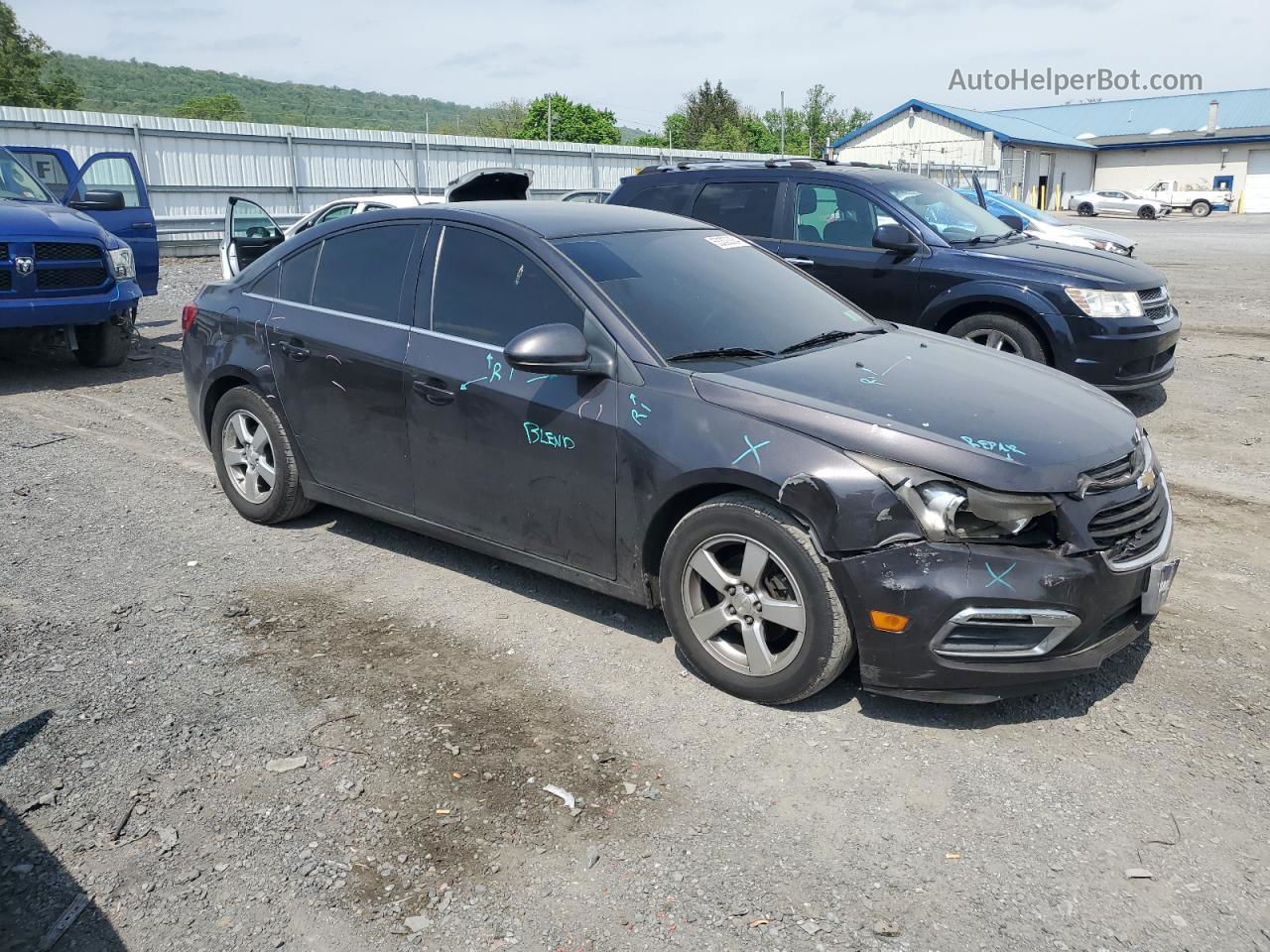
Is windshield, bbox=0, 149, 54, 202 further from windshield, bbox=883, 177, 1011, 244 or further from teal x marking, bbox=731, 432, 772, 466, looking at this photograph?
teal x marking, bbox=731, 432, 772, 466

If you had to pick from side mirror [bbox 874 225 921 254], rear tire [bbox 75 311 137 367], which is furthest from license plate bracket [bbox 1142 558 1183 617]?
rear tire [bbox 75 311 137 367]

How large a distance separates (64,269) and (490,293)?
6.38 metres

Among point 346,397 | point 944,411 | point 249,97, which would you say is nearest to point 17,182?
point 346,397

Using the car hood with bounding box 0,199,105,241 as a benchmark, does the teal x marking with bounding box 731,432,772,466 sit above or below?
below

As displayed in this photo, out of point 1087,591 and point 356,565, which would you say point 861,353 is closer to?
point 1087,591

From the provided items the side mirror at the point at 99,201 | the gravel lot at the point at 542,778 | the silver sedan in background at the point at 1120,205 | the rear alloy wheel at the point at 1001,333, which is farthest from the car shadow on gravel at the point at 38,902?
the silver sedan in background at the point at 1120,205

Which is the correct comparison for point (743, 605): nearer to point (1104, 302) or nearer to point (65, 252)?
point (1104, 302)

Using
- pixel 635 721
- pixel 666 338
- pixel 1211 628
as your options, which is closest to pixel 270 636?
pixel 635 721

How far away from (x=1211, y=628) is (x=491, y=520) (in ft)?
10.0

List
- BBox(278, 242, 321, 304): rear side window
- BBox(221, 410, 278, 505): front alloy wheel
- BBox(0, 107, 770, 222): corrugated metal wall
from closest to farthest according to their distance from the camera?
BBox(278, 242, 321, 304): rear side window < BBox(221, 410, 278, 505): front alloy wheel < BBox(0, 107, 770, 222): corrugated metal wall

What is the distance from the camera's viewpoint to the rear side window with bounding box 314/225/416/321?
15.9 ft

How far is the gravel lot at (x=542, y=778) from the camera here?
Answer: 2727 millimetres

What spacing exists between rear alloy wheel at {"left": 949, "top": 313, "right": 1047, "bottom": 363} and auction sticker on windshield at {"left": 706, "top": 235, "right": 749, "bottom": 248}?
3.27 meters

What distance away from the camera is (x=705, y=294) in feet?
14.8
